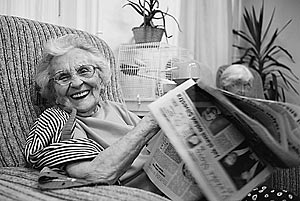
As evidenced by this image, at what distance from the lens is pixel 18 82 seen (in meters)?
1.32

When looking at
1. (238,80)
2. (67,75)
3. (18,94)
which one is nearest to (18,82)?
(18,94)

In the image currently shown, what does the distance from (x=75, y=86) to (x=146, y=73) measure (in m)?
0.87

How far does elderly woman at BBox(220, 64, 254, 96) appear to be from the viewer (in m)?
2.21

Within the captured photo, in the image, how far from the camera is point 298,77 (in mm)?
3930

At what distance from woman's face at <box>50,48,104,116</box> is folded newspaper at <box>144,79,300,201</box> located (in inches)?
19.5

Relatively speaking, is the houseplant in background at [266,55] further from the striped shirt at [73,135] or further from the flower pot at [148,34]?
the striped shirt at [73,135]

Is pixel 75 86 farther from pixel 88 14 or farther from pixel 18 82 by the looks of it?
pixel 88 14

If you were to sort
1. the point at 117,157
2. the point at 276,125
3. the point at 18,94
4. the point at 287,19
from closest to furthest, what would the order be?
1. the point at 276,125
2. the point at 117,157
3. the point at 18,94
4. the point at 287,19

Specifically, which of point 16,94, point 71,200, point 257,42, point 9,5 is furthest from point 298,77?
point 71,200

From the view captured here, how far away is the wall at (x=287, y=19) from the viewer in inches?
→ 156

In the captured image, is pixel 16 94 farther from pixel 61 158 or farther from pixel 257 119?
pixel 257 119

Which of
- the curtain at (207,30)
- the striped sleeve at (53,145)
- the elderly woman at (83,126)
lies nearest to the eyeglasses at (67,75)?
the elderly woman at (83,126)

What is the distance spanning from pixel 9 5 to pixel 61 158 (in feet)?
3.95

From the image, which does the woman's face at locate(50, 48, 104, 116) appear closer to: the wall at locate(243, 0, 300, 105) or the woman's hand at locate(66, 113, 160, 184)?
the woman's hand at locate(66, 113, 160, 184)
